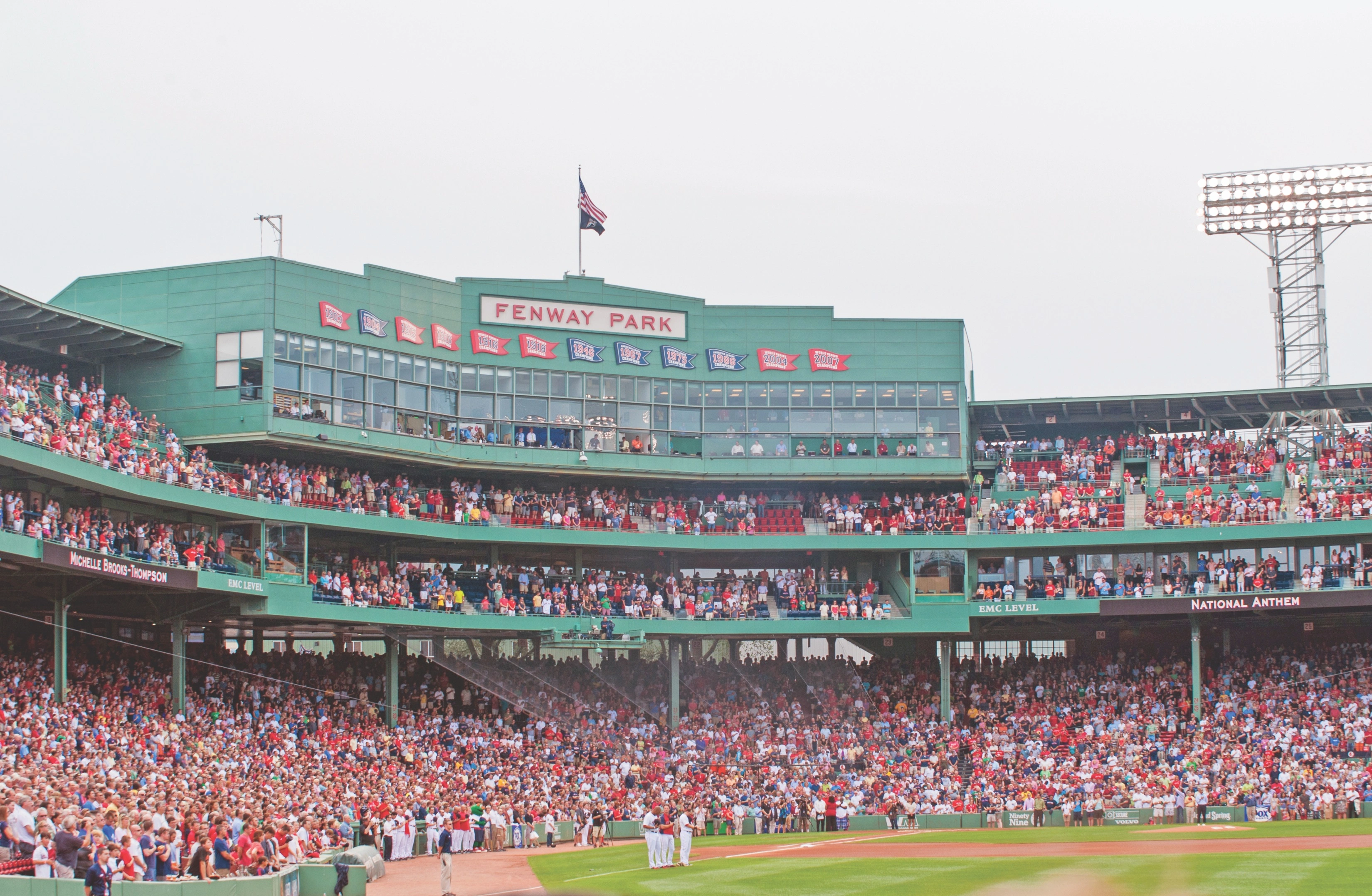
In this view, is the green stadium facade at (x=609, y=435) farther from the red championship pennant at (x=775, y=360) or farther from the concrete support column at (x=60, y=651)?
the concrete support column at (x=60, y=651)

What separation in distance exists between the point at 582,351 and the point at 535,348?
69.5 inches

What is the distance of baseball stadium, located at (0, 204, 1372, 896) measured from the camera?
128 ft

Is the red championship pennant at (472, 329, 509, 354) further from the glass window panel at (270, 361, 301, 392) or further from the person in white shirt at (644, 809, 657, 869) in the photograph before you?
the person in white shirt at (644, 809, 657, 869)

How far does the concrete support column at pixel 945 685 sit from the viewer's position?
Result: 51.3 metres

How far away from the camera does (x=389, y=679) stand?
4806cm

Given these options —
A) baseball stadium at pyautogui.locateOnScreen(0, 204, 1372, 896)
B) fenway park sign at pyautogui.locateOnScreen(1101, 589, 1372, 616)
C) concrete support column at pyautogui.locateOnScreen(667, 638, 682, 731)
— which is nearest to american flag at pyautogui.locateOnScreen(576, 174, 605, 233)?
baseball stadium at pyautogui.locateOnScreen(0, 204, 1372, 896)

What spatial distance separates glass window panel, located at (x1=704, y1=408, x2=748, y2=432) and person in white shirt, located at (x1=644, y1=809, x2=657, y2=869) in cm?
2591

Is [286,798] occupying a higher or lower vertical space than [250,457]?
lower

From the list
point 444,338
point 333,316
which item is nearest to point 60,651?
point 333,316

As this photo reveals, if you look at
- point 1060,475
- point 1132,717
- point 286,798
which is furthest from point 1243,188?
point 286,798

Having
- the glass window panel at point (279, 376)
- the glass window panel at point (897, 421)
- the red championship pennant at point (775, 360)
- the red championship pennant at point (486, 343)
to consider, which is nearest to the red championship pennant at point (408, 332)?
the red championship pennant at point (486, 343)

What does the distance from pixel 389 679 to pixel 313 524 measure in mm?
5767

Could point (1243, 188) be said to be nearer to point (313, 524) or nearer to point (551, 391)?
point (551, 391)

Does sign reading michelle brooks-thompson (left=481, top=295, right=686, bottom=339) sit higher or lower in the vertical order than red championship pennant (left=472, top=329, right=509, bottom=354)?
higher
